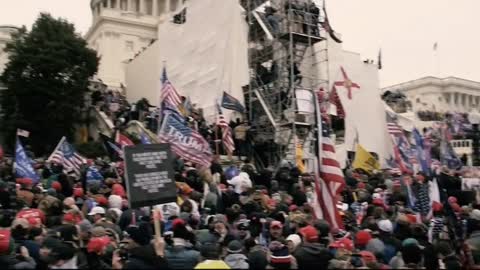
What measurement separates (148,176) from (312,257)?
212 cm

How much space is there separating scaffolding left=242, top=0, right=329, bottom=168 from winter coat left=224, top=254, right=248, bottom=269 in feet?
65.1

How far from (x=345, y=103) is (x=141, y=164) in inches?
1257

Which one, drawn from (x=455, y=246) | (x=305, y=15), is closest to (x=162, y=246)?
(x=455, y=246)

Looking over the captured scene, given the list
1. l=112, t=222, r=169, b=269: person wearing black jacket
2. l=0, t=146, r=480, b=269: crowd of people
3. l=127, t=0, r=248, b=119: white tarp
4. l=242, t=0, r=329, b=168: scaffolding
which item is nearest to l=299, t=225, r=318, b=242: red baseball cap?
l=0, t=146, r=480, b=269: crowd of people

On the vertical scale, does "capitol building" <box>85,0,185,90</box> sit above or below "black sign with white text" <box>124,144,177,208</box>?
above

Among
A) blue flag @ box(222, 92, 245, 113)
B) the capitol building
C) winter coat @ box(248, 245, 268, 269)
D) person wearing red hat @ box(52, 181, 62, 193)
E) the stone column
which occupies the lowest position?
winter coat @ box(248, 245, 268, 269)

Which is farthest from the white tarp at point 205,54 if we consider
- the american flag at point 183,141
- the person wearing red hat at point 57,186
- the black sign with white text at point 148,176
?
the black sign with white text at point 148,176

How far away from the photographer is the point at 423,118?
6562 cm

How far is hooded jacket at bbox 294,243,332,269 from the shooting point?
750 cm

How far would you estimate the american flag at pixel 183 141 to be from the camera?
47.2 feet

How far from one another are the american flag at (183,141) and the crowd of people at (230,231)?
585mm

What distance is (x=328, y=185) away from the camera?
10039mm

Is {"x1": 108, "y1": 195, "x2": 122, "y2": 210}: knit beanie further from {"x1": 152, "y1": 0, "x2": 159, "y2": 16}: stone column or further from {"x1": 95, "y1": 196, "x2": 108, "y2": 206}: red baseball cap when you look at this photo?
{"x1": 152, "y1": 0, "x2": 159, "y2": 16}: stone column

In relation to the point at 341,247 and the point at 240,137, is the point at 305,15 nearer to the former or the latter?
the point at 240,137
